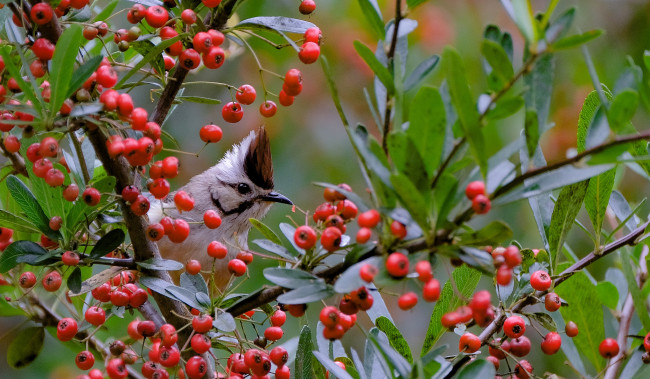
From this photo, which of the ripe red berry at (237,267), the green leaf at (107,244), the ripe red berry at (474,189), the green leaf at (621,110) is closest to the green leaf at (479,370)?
the ripe red berry at (474,189)

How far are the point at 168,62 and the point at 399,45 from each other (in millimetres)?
748

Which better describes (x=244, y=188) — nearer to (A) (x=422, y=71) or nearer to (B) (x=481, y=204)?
(A) (x=422, y=71)

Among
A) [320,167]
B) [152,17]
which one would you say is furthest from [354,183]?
[152,17]

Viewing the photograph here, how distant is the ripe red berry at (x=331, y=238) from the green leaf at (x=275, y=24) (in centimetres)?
52

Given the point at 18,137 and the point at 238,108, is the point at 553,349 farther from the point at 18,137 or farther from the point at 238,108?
the point at 18,137

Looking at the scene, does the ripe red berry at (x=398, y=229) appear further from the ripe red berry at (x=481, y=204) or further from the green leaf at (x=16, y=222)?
the green leaf at (x=16, y=222)

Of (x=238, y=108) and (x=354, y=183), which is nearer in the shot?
(x=238, y=108)

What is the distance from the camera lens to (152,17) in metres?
1.69

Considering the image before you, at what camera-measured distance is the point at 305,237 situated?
1.42 metres

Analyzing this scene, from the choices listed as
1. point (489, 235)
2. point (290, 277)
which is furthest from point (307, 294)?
point (489, 235)

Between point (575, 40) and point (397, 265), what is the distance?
42 cm

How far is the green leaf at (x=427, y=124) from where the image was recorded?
123 cm

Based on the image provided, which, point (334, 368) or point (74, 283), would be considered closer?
point (334, 368)

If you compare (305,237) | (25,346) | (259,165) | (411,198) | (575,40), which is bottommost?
(259,165)
